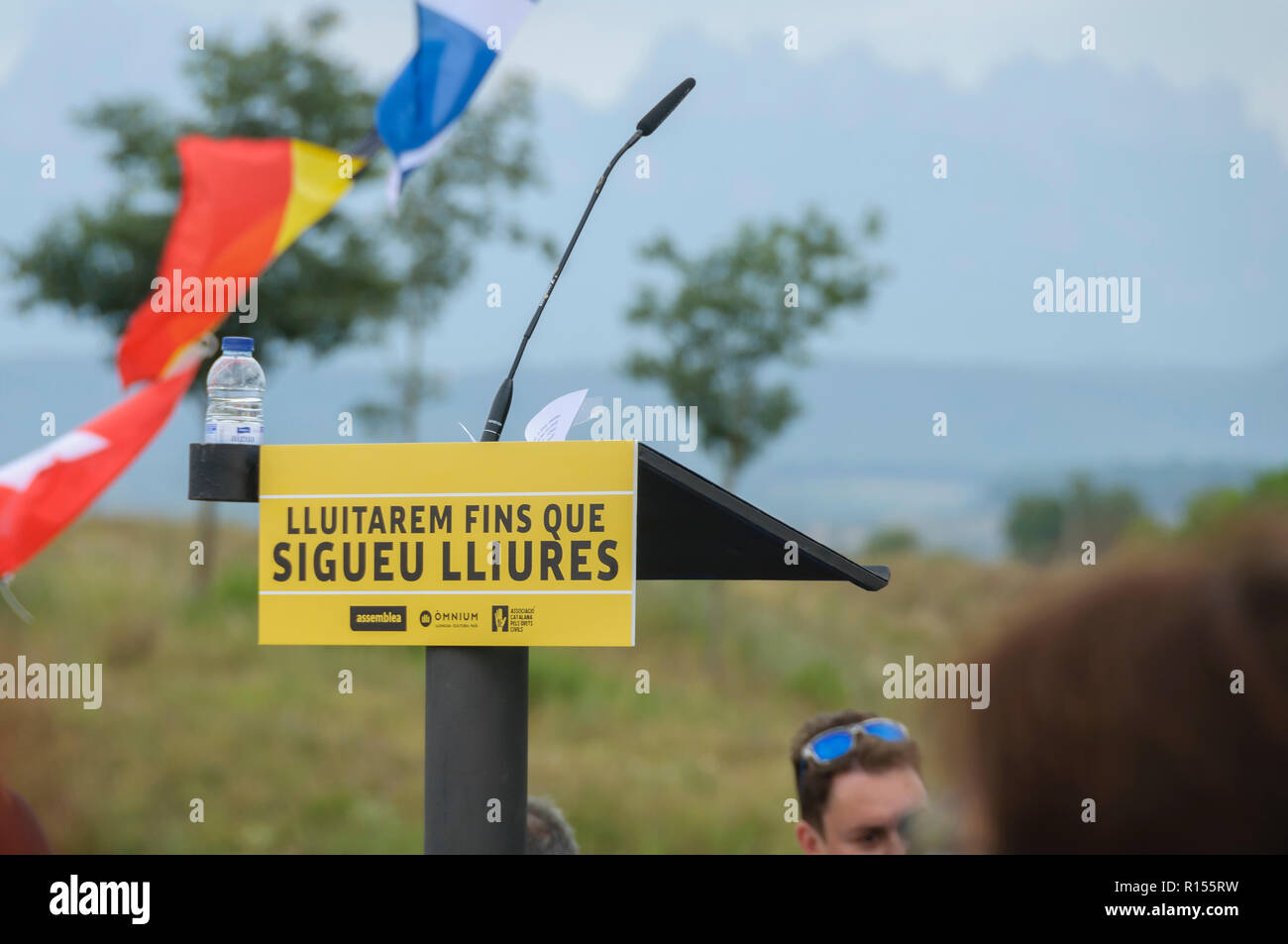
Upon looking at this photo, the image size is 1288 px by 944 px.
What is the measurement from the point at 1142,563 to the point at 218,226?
2786mm

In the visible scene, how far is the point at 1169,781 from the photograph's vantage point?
75 cm

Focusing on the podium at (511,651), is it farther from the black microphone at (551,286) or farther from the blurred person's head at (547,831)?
the blurred person's head at (547,831)

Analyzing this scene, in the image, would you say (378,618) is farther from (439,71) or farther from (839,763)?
(439,71)

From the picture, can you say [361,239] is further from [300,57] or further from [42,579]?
[42,579]

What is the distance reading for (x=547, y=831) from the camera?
95.7 inches

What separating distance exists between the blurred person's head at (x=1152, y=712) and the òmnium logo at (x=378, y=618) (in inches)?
43.4

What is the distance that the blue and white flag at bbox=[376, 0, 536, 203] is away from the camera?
11.4 ft

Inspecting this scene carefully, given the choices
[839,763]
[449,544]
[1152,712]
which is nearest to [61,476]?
[449,544]

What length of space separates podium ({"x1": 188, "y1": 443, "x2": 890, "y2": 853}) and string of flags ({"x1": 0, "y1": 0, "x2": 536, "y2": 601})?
2.63ft

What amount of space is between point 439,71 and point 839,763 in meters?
2.20

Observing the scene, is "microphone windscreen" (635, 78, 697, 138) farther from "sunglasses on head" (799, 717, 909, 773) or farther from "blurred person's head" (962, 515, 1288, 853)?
"blurred person's head" (962, 515, 1288, 853)

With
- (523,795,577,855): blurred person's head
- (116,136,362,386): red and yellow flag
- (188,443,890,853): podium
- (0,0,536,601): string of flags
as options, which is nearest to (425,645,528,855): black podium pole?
(188,443,890,853): podium

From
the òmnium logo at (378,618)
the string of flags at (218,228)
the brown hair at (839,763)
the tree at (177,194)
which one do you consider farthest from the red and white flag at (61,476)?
the tree at (177,194)

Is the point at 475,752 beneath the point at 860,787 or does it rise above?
above
